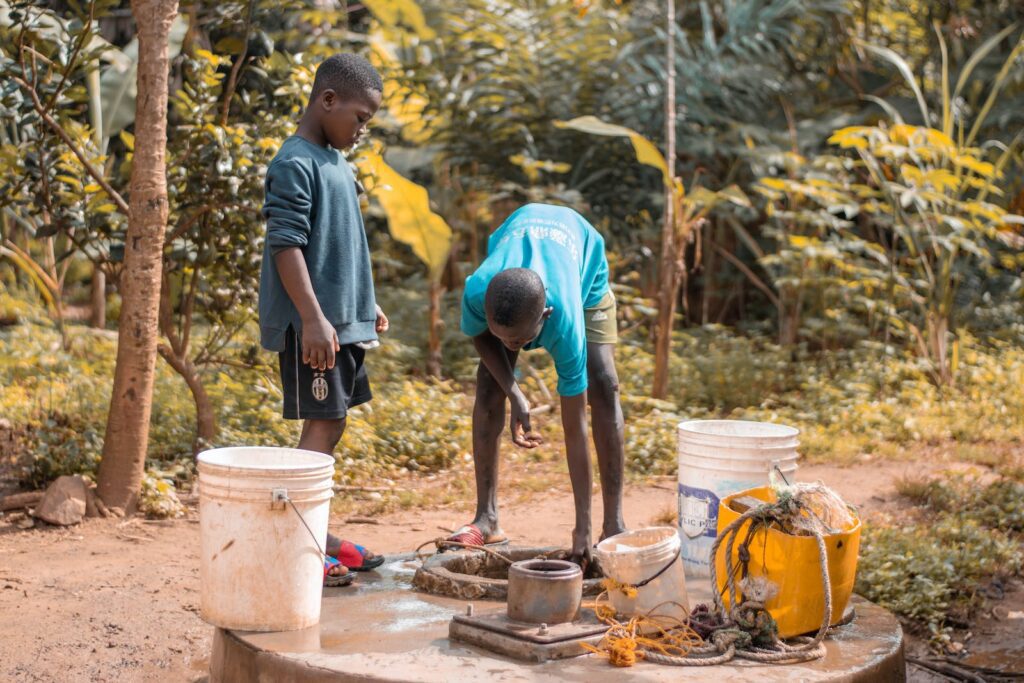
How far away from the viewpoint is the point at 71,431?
593 cm

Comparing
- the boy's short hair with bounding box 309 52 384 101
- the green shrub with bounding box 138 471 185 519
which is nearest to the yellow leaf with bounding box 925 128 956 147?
the boy's short hair with bounding box 309 52 384 101

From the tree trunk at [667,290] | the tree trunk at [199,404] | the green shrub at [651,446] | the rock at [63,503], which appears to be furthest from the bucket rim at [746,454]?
the tree trunk at [667,290]

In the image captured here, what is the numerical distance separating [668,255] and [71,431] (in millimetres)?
4037

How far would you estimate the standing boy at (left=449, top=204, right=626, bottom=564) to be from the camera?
3.72 m

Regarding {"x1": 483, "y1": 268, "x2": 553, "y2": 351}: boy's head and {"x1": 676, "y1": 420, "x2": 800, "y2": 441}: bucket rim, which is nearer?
{"x1": 483, "y1": 268, "x2": 553, "y2": 351}: boy's head

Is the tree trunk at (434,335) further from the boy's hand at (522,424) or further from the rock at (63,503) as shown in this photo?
the boy's hand at (522,424)

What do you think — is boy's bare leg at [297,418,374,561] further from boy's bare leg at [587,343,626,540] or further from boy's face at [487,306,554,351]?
boy's bare leg at [587,343,626,540]

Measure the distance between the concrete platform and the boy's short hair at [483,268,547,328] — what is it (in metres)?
0.97

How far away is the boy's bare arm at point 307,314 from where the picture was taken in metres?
3.73

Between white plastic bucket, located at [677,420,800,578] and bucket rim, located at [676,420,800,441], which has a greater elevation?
bucket rim, located at [676,420,800,441]

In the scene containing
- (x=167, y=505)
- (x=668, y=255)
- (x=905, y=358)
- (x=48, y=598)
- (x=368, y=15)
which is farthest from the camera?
(x=368, y=15)

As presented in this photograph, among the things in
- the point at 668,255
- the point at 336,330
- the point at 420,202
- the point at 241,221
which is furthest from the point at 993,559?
the point at 420,202

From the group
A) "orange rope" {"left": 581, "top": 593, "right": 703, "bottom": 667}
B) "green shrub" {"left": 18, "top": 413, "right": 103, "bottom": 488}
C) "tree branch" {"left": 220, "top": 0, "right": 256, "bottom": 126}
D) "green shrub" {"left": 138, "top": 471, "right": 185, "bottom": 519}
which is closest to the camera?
"orange rope" {"left": 581, "top": 593, "right": 703, "bottom": 667}

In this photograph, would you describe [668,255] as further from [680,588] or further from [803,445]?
[680,588]
